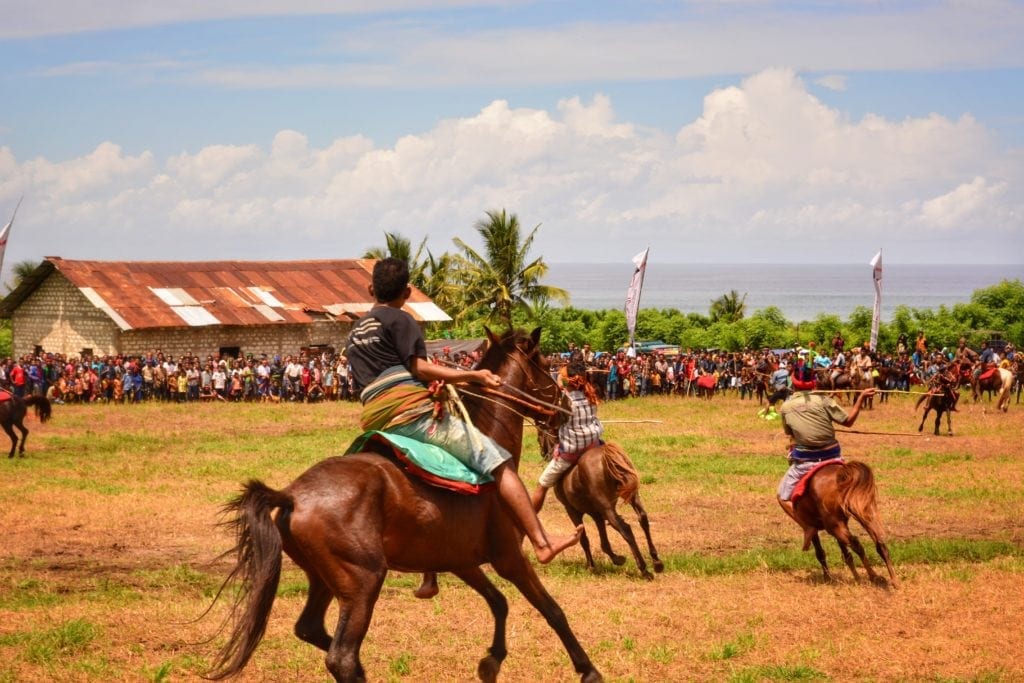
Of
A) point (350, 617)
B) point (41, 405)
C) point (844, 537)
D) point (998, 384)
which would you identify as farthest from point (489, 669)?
point (998, 384)

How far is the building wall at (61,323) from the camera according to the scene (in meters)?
42.7

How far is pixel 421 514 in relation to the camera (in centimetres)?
749

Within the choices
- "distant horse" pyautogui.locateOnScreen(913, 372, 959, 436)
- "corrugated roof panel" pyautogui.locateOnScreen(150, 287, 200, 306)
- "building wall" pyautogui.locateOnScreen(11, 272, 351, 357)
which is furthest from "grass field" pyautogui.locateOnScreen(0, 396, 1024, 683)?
"corrugated roof panel" pyautogui.locateOnScreen(150, 287, 200, 306)

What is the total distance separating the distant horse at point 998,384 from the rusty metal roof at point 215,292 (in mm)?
21241

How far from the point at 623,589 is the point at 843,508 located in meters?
2.27

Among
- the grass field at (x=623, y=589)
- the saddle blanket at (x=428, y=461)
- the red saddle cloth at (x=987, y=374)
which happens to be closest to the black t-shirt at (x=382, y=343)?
the saddle blanket at (x=428, y=461)

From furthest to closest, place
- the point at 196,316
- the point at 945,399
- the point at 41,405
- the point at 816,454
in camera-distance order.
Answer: the point at 196,316 < the point at 945,399 < the point at 41,405 < the point at 816,454

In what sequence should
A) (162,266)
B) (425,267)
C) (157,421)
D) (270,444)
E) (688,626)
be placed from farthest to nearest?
(425,267) → (162,266) → (157,421) → (270,444) → (688,626)

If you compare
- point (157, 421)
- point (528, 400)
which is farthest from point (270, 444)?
point (528, 400)

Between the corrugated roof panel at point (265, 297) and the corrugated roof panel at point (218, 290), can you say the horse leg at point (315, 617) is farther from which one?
the corrugated roof panel at point (265, 297)

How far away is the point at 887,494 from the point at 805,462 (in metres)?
6.11

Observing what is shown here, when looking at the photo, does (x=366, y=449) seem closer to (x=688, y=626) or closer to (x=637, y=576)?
(x=688, y=626)

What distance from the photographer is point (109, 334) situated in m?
42.2

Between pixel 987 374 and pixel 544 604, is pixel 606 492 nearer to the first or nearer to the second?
pixel 544 604
